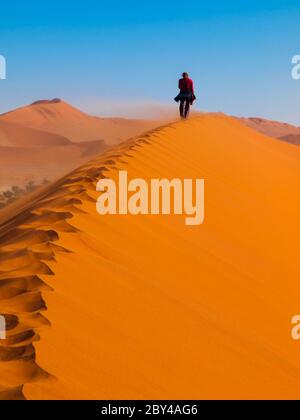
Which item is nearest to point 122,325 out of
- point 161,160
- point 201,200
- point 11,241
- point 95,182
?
point 11,241

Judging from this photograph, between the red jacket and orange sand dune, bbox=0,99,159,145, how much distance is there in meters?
63.5

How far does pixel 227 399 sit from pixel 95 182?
369 centimetres

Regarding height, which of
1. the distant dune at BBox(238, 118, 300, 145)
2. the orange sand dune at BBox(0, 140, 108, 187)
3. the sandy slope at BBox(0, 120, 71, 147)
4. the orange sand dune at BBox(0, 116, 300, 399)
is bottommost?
the orange sand dune at BBox(0, 116, 300, 399)

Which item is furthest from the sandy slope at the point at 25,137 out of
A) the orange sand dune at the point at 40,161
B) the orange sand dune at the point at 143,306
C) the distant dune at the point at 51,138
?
the orange sand dune at the point at 143,306

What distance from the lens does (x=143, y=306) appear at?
389 centimetres

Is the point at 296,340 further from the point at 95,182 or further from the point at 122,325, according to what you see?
the point at 95,182

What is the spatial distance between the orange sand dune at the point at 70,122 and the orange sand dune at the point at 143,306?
71.9 metres

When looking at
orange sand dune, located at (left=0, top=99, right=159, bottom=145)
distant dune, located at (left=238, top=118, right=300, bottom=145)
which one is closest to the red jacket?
orange sand dune, located at (left=0, top=99, right=159, bottom=145)

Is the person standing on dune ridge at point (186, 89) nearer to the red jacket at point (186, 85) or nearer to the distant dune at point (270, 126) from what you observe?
the red jacket at point (186, 85)

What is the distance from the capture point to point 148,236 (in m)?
5.29

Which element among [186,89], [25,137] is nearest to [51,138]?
[25,137]

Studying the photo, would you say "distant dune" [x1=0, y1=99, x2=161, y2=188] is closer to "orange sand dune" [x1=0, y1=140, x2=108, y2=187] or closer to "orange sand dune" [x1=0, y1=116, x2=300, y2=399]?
"orange sand dune" [x1=0, y1=140, x2=108, y2=187]

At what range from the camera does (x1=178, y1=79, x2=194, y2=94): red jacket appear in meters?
13.8

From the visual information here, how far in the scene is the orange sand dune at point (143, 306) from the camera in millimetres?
2996
